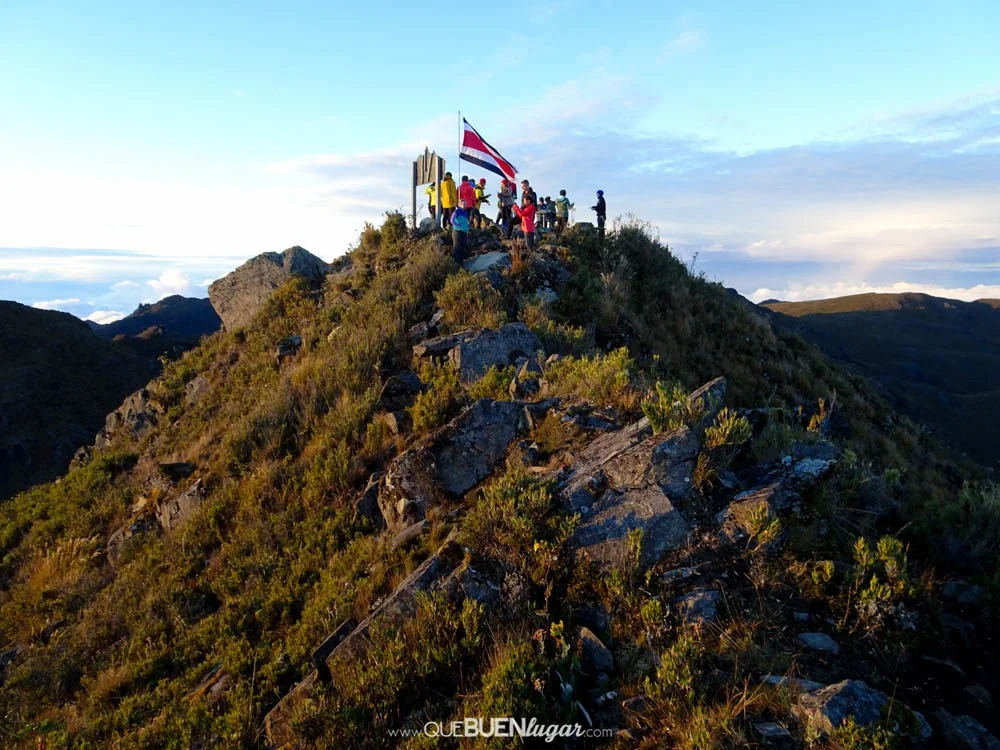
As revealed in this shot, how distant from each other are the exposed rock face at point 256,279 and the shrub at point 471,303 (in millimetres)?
6867

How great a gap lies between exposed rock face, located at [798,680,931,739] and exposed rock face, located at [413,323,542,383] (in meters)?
5.81

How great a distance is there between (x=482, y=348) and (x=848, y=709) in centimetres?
649

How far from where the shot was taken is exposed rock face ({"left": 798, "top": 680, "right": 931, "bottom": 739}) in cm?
322

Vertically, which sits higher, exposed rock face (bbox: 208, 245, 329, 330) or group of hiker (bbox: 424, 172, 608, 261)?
group of hiker (bbox: 424, 172, 608, 261)

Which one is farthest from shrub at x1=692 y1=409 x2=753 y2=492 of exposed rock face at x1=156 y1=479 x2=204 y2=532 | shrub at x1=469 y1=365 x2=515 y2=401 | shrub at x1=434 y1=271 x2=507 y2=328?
exposed rock face at x1=156 y1=479 x2=204 y2=532

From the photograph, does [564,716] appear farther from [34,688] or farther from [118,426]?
[118,426]

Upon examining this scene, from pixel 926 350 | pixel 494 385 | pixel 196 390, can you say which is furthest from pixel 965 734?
pixel 926 350

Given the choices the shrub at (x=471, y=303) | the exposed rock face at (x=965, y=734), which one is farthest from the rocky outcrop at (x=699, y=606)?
the shrub at (x=471, y=303)

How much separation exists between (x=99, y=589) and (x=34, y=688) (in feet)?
6.21

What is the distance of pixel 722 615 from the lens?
4133 millimetres

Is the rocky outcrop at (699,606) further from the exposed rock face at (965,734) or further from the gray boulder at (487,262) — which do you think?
the gray boulder at (487,262)

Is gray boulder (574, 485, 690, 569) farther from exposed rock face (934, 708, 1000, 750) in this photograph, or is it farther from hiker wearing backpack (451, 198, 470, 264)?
hiker wearing backpack (451, 198, 470, 264)

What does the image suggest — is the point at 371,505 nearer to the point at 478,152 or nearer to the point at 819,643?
the point at 819,643

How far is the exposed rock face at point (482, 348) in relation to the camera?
28.7 feet
